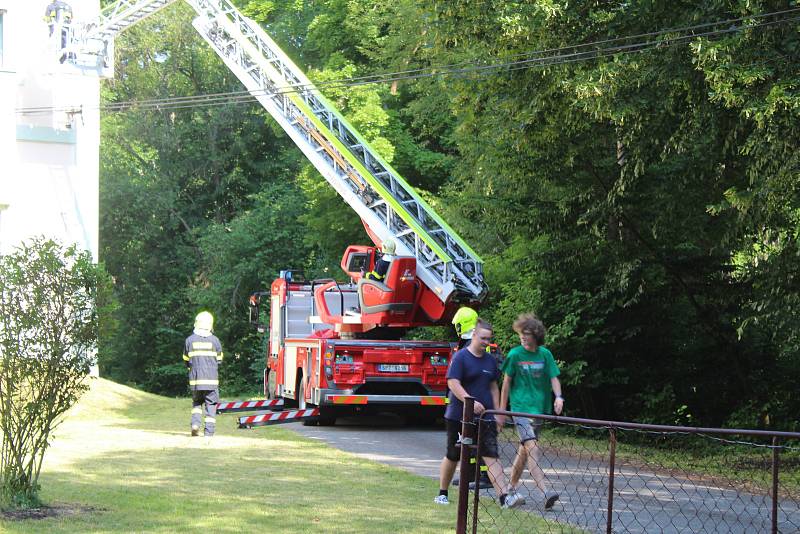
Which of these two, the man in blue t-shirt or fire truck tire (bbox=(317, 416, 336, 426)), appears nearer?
the man in blue t-shirt

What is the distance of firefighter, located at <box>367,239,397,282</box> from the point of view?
18.4 metres

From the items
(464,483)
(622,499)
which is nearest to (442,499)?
(622,499)

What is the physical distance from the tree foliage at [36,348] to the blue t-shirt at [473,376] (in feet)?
10.2

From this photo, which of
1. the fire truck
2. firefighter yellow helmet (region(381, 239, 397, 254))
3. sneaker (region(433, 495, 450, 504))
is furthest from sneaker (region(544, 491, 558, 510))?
firefighter yellow helmet (region(381, 239, 397, 254))

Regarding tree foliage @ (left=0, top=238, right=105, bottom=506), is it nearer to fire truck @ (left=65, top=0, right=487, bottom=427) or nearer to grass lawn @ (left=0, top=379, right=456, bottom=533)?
grass lawn @ (left=0, top=379, right=456, bottom=533)

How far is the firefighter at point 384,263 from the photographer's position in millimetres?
18391

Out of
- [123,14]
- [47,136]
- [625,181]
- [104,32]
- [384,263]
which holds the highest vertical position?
[123,14]

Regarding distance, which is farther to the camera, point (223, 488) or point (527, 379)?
point (223, 488)

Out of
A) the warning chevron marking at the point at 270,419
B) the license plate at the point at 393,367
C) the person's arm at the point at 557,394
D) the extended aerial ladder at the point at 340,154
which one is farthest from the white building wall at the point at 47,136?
the person's arm at the point at 557,394

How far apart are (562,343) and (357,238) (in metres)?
14.5

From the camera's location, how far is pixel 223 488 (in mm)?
10773

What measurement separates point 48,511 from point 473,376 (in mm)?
3560

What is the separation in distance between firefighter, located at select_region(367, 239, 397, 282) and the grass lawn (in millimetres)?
3204

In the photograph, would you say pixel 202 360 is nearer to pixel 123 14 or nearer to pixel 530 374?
pixel 530 374
